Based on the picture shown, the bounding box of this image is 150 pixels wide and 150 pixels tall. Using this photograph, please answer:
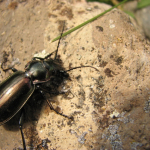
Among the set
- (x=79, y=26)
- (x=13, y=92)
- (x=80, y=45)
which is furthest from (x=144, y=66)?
(x=13, y=92)

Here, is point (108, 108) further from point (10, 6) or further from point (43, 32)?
point (10, 6)

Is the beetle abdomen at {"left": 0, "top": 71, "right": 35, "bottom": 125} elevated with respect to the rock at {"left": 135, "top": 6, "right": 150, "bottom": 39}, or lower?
elevated

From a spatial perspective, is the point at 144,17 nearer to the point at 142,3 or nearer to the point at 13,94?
the point at 142,3

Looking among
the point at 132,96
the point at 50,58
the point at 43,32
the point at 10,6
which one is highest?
the point at 10,6

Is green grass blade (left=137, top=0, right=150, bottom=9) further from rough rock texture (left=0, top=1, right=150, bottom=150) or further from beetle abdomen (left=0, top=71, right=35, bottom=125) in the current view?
beetle abdomen (left=0, top=71, right=35, bottom=125)

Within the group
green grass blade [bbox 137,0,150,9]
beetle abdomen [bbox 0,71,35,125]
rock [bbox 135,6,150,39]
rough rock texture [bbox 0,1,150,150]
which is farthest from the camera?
rock [bbox 135,6,150,39]

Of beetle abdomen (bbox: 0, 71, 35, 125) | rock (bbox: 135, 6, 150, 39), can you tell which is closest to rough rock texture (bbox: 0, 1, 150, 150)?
beetle abdomen (bbox: 0, 71, 35, 125)

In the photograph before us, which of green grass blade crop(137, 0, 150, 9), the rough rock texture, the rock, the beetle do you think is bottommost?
the rock

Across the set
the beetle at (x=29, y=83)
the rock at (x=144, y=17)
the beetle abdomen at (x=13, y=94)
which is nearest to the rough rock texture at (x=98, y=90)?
the beetle at (x=29, y=83)
